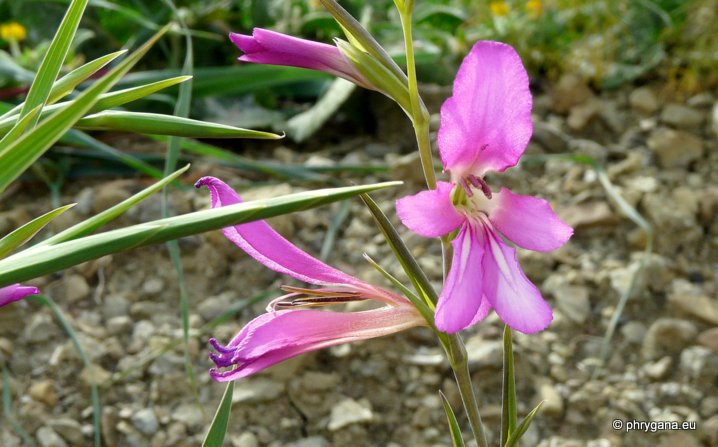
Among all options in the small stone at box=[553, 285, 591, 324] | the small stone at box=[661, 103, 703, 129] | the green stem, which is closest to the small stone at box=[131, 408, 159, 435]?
the small stone at box=[553, 285, 591, 324]

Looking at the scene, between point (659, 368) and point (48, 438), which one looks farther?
point (659, 368)

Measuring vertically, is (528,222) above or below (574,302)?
above

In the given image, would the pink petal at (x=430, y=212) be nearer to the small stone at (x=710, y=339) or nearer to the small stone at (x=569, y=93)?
the small stone at (x=710, y=339)

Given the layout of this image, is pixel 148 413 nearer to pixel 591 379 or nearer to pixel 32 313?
pixel 32 313

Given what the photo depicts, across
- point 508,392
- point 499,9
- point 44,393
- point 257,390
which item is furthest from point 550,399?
point 499,9

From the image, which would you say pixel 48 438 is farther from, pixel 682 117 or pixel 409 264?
pixel 682 117

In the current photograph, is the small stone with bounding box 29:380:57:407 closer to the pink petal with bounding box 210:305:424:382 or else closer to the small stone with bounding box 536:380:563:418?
the small stone with bounding box 536:380:563:418
